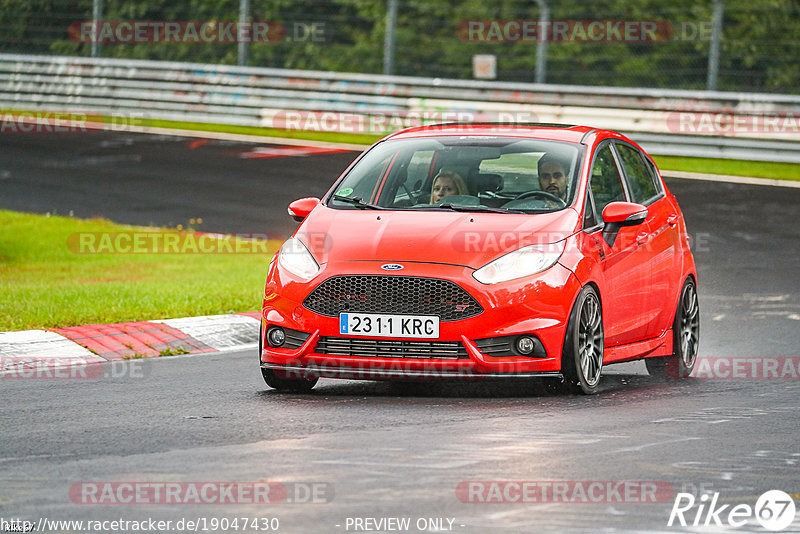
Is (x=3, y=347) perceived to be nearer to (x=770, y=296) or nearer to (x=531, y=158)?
(x=531, y=158)

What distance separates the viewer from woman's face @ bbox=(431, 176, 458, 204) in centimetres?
974

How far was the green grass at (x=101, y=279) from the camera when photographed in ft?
39.9

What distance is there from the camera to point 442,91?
88.6 feet

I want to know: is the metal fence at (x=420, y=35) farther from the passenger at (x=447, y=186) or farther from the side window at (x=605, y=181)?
the passenger at (x=447, y=186)

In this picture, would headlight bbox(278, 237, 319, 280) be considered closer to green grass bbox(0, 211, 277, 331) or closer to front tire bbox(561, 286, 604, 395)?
front tire bbox(561, 286, 604, 395)

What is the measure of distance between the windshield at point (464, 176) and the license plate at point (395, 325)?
1.03 metres

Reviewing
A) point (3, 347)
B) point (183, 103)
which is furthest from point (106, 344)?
point (183, 103)

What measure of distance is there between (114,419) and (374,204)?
98.5 inches

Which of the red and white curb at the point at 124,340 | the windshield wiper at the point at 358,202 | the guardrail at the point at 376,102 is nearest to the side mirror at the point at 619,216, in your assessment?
the windshield wiper at the point at 358,202

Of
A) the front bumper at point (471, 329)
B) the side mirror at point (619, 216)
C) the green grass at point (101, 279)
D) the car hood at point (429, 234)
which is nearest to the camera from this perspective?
the front bumper at point (471, 329)

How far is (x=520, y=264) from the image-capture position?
28.5ft

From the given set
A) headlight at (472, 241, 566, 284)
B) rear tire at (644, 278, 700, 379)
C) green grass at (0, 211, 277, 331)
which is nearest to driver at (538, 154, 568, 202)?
headlight at (472, 241, 566, 284)

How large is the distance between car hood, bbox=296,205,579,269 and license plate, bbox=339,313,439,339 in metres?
0.33

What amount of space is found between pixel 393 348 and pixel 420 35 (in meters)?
22.9
